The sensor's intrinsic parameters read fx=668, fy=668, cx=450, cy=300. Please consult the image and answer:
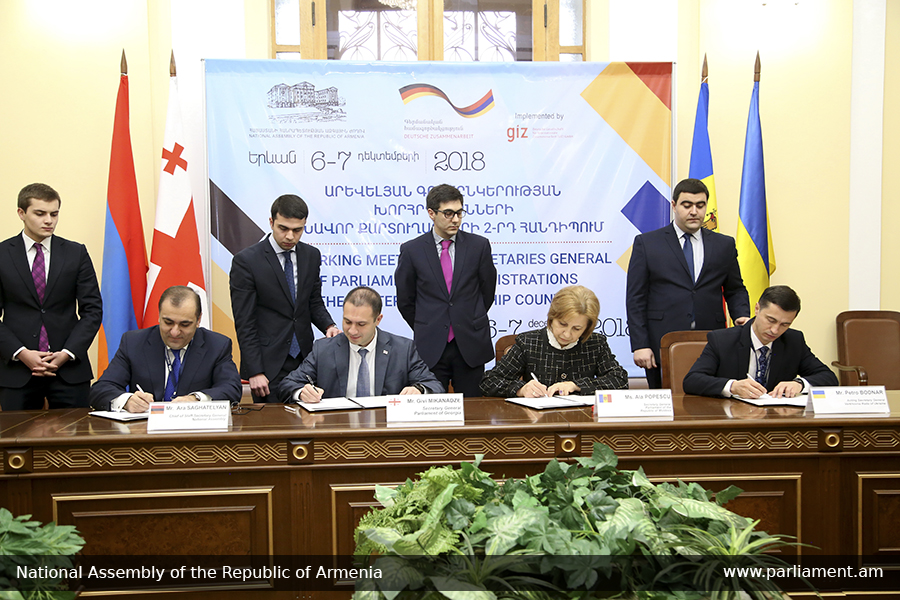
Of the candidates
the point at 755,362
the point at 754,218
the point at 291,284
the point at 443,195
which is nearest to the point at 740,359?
the point at 755,362

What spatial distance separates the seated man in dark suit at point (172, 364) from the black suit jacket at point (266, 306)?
47 cm

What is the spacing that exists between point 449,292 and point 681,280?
A: 4.03ft

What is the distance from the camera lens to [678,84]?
471 centimetres

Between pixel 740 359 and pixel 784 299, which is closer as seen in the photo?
pixel 784 299

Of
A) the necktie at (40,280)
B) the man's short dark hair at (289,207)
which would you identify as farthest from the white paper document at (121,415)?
the man's short dark hair at (289,207)

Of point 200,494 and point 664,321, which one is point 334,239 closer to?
point 664,321

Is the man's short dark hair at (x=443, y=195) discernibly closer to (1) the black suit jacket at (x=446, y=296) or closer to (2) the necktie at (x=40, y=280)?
(1) the black suit jacket at (x=446, y=296)

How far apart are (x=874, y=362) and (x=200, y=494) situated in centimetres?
449

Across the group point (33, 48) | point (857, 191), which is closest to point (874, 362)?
point (857, 191)

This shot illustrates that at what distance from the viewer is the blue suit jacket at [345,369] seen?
9.52ft

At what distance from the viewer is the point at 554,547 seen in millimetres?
949

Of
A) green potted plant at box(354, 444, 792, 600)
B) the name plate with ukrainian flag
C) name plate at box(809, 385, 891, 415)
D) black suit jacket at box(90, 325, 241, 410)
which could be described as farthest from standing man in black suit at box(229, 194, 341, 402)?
green potted plant at box(354, 444, 792, 600)

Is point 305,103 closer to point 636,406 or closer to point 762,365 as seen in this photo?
point 636,406

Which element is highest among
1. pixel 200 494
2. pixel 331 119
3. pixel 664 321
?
pixel 331 119
